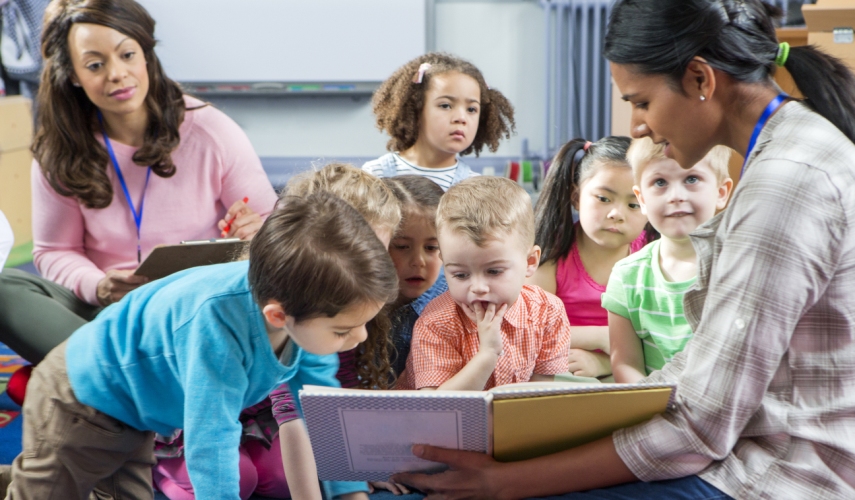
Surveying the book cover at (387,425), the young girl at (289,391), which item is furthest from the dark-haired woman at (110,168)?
the book cover at (387,425)

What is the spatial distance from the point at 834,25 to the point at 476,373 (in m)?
1.85

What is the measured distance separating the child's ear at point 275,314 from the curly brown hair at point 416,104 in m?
1.49

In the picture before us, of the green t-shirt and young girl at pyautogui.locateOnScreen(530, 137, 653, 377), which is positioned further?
young girl at pyautogui.locateOnScreen(530, 137, 653, 377)

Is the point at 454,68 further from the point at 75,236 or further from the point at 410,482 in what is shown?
the point at 410,482

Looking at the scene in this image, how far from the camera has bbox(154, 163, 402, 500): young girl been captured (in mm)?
1409

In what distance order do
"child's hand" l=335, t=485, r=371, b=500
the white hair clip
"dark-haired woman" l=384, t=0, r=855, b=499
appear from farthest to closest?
the white hair clip, "child's hand" l=335, t=485, r=371, b=500, "dark-haired woman" l=384, t=0, r=855, b=499

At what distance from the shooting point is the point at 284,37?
467cm

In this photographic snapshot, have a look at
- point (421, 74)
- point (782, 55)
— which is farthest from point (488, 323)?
point (421, 74)

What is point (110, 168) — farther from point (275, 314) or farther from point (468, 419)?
point (468, 419)

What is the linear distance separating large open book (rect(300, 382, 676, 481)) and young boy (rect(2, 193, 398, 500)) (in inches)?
4.7

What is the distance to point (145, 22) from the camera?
6.65ft

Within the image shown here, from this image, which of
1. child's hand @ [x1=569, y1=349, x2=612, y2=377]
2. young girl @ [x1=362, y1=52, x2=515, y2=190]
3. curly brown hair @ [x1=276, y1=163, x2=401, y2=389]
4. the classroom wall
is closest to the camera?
curly brown hair @ [x1=276, y1=163, x2=401, y2=389]

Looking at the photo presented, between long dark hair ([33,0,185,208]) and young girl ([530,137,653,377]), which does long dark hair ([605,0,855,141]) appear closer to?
young girl ([530,137,653,377])

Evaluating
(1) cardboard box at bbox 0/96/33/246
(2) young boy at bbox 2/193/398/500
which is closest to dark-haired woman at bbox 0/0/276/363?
(2) young boy at bbox 2/193/398/500
